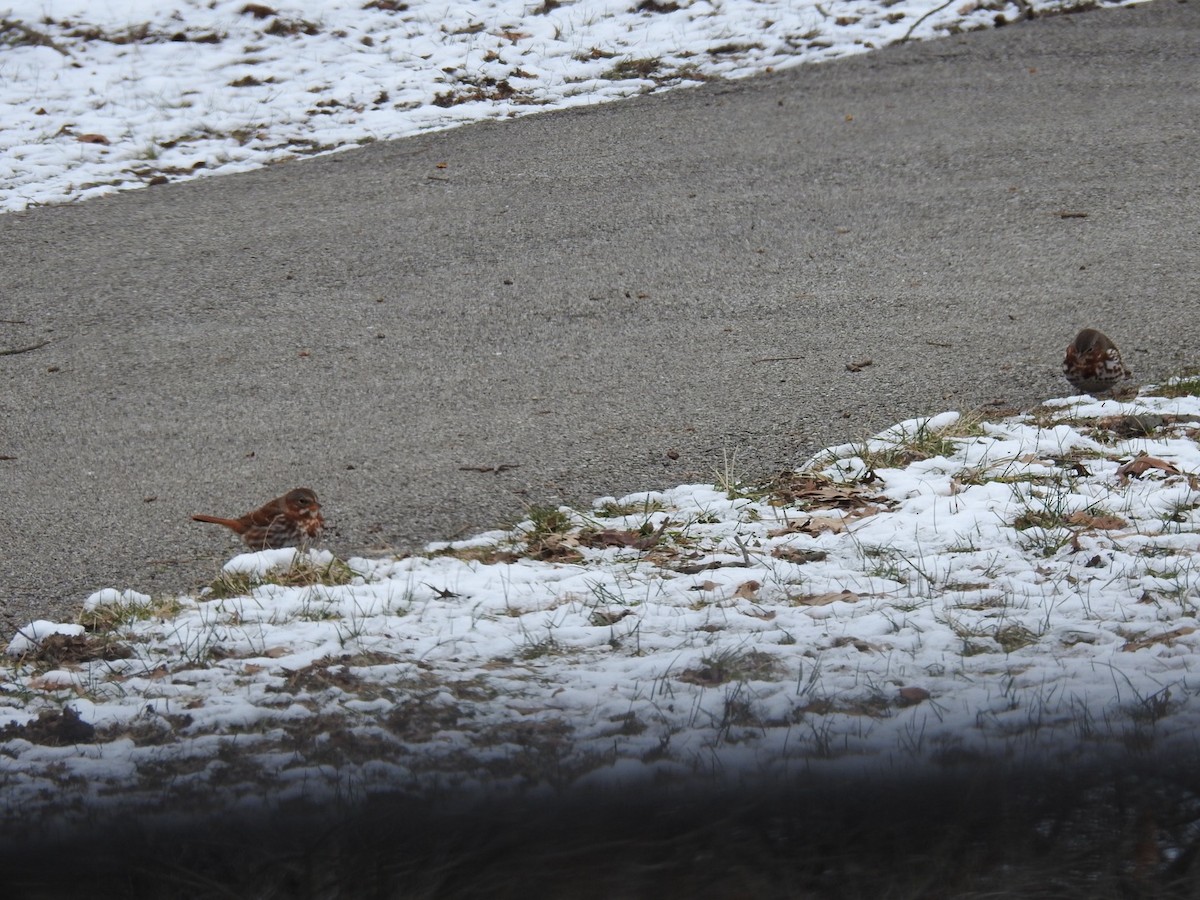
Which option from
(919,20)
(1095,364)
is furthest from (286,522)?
(919,20)

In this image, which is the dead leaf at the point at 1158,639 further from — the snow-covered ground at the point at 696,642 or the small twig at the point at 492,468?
the small twig at the point at 492,468

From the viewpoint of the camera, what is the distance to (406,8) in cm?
1083

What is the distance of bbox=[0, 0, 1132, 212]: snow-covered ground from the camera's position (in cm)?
877

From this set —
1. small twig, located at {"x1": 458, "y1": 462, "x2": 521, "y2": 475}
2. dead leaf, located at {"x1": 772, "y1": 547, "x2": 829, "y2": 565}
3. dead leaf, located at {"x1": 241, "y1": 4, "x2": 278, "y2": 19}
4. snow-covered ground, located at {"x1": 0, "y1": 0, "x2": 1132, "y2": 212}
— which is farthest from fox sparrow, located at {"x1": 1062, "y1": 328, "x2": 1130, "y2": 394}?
dead leaf, located at {"x1": 241, "y1": 4, "x2": 278, "y2": 19}

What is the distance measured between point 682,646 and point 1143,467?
7.34 ft

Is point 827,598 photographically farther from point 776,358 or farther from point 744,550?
point 776,358

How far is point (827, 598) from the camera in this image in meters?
3.69

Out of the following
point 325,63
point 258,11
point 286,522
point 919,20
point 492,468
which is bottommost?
point 492,468

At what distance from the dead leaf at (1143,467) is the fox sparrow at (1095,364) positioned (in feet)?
2.04

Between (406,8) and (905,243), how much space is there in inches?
234

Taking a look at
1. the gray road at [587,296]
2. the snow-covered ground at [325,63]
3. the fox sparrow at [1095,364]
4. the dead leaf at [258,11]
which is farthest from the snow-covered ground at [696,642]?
the dead leaf at [258,11]

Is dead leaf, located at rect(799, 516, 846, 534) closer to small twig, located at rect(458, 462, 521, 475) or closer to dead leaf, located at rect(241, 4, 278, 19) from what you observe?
small twig, located at rect(458, 462, 521, 475)

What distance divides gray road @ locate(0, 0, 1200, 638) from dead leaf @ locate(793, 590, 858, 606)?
4.07 ft

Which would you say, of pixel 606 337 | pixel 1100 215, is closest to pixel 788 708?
pixel 606 337
